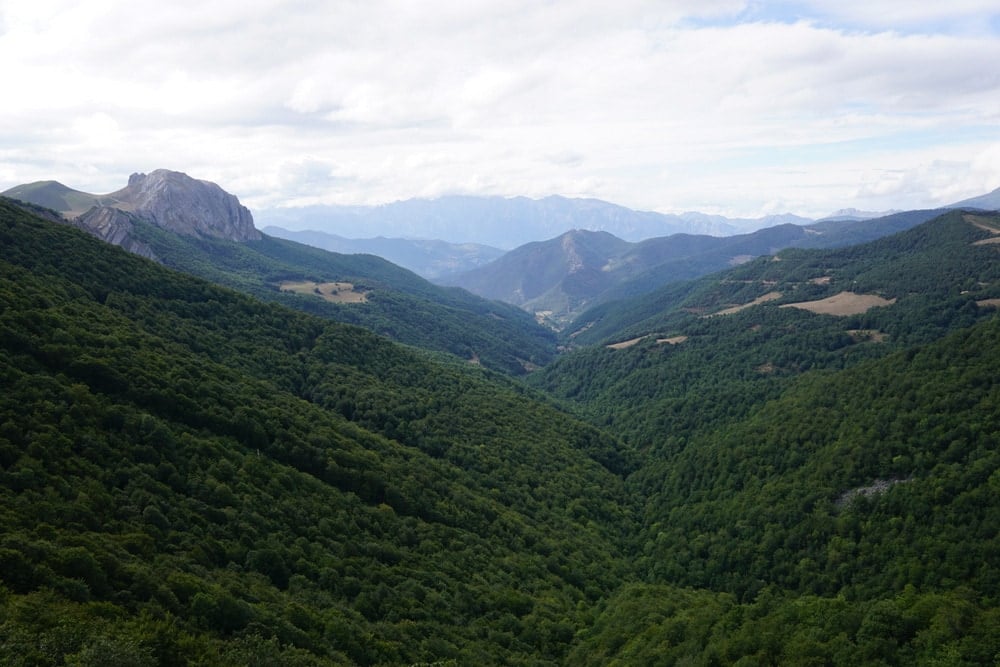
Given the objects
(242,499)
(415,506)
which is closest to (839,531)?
(415,506)

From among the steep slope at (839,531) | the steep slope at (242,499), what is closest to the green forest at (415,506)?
the steep slope at (242,499)

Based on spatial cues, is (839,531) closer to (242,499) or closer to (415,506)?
(415,506)

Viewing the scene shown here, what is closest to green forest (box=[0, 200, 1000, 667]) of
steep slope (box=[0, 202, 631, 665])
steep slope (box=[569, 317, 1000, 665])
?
steep slope (box=[0, 202, 631, 665])

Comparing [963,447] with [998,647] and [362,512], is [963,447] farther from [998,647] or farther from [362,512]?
[362,512]

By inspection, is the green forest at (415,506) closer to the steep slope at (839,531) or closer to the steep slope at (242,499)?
the steep slope at (242,499)

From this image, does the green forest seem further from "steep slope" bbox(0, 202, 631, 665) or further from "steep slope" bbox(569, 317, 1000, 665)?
"steep slope" bbox(569, 317, 1000, 665)
